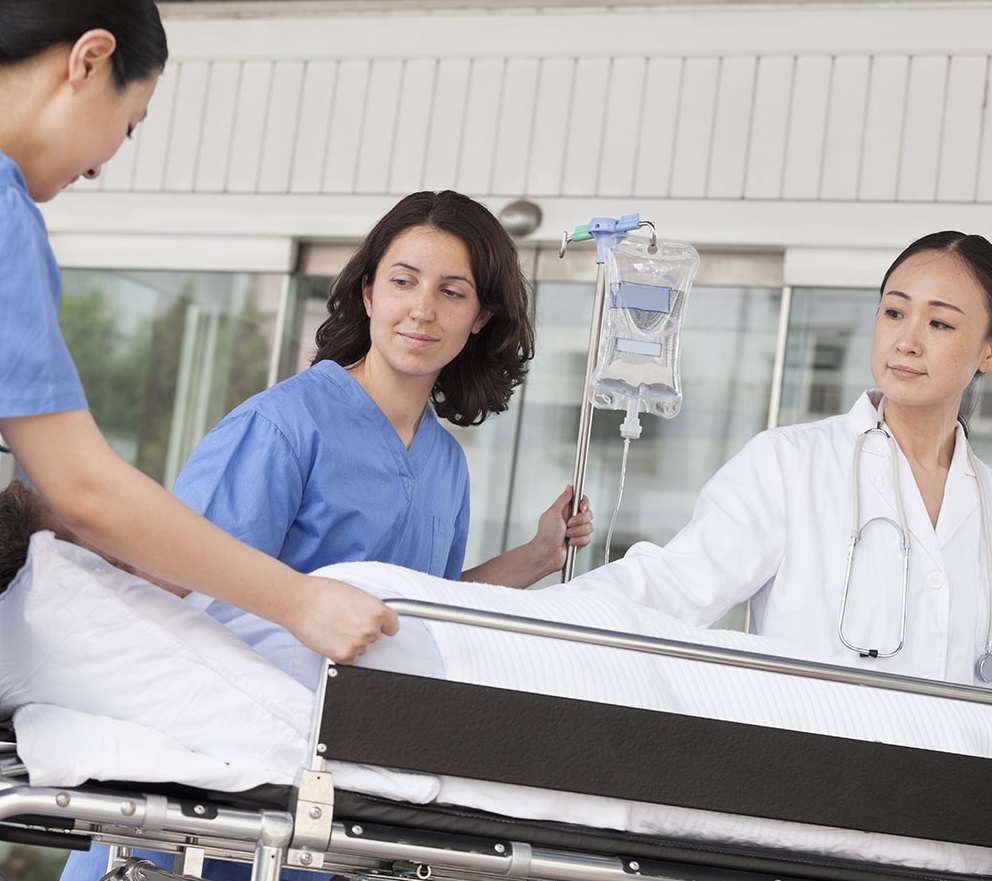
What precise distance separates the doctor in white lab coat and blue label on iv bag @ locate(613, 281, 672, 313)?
0.33 m

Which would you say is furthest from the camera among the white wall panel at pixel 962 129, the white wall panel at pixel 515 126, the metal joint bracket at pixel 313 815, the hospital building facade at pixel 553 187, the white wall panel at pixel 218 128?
the white wall panel at pixel 218 128

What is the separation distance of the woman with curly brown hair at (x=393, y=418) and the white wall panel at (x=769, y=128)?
6.27 feet

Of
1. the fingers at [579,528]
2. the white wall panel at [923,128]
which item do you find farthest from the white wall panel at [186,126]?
the fingers at [579,528]

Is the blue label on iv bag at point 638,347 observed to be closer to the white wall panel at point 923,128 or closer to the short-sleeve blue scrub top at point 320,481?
the short-sleeve blue scrub top at point 320,481

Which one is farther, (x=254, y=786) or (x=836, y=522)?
(x=836, y=522)

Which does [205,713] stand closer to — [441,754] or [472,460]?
[441,754]

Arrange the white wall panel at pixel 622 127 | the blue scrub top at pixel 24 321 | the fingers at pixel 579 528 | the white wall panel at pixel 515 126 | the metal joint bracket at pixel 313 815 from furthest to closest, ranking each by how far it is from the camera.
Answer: the white wall panel at pixel 515 126
the white wall panel at pixel 622 127
the fingers at pixel 579 528
the metal joint bracket at pixel 313 815
the blue scrub top at pixel 24 321

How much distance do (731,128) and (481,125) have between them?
849mm

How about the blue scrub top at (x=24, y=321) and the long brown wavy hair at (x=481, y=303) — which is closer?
the blue scrub top at (x=24, y=321)

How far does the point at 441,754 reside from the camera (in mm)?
1577

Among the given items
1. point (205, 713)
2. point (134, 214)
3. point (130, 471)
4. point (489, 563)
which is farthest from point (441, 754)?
point (134, 214)

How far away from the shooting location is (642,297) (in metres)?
2.45

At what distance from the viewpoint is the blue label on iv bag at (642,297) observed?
2449mm

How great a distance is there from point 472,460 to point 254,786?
3146 millimetres
